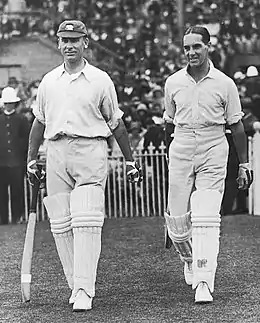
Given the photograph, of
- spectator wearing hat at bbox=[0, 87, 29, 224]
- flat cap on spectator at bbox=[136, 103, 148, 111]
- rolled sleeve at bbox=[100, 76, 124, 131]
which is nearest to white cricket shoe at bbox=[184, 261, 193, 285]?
rolled sleeve at bbox=[100, 76, 124, 131]

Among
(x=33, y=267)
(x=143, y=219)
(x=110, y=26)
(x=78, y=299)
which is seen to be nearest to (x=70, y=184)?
(x=78, y=299)

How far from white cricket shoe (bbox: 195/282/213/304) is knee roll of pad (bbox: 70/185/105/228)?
3.00ft

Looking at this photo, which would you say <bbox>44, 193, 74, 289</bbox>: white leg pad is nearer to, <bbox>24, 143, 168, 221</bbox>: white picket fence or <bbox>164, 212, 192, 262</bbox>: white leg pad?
<bbox>164, 212, 192, 262</bbox>: white leg pad

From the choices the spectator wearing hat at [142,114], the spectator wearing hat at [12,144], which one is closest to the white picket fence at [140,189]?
the spectator wearing hat at [12,144]

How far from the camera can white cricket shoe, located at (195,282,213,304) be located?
7985 millimetres

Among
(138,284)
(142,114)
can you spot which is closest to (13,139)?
(142,114)

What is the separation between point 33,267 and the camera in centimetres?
1064

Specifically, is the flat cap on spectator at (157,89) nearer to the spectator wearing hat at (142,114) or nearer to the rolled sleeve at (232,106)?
the spectator wearing hat at (142,114)

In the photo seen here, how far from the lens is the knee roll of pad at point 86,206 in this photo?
26.1 ft

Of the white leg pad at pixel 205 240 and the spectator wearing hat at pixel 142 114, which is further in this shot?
the spectator wearing hat at pixel 142 114

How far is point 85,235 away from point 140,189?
28.4ft

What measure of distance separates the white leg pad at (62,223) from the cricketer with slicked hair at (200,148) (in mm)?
928

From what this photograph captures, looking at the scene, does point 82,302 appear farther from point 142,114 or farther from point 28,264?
point 142,114

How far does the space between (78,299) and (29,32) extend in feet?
53.8
